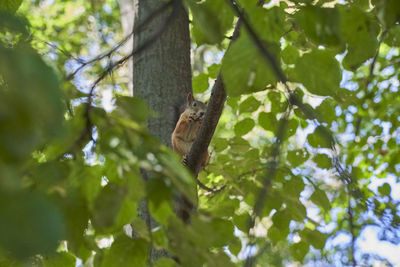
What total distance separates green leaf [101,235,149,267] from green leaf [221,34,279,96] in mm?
513

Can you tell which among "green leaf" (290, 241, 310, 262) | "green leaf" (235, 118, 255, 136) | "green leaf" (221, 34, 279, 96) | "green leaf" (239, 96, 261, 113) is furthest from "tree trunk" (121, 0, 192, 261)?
"green leaf" (221, 34, 279, 96)

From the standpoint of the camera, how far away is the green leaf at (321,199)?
2826mm

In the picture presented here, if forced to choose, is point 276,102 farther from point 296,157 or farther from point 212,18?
point 212,18

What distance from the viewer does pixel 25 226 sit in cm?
62

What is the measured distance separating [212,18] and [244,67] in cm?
14

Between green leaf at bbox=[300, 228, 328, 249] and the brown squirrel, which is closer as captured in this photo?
green leaf at bbox=[300, 228, 328, 249]

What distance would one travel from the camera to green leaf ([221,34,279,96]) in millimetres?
1113

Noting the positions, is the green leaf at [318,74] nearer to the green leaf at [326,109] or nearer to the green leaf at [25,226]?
the green leaf at [25,226]

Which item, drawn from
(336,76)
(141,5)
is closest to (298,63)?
(336,76)

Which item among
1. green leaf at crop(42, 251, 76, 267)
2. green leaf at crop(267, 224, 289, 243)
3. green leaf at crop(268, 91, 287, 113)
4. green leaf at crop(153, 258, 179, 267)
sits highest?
green leaf at crop(153, 258, 179, 267)

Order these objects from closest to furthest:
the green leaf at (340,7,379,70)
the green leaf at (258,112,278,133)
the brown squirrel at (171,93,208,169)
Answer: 1. the green leaf at (340,7,379,70)
2. the green leaf at (258,112,278,133)
3. the brown squirrel at (171,93,208,169)

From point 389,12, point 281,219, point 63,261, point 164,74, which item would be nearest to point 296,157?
point 281,219

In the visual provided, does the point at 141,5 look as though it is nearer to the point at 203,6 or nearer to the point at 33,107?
the point at 203,6

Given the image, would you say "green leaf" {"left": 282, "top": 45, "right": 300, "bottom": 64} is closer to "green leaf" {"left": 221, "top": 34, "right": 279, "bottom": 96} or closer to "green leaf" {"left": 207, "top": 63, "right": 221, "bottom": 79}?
"green leaf" {"left": 207, "top": 63, "right": 221, "bottom": 79}
